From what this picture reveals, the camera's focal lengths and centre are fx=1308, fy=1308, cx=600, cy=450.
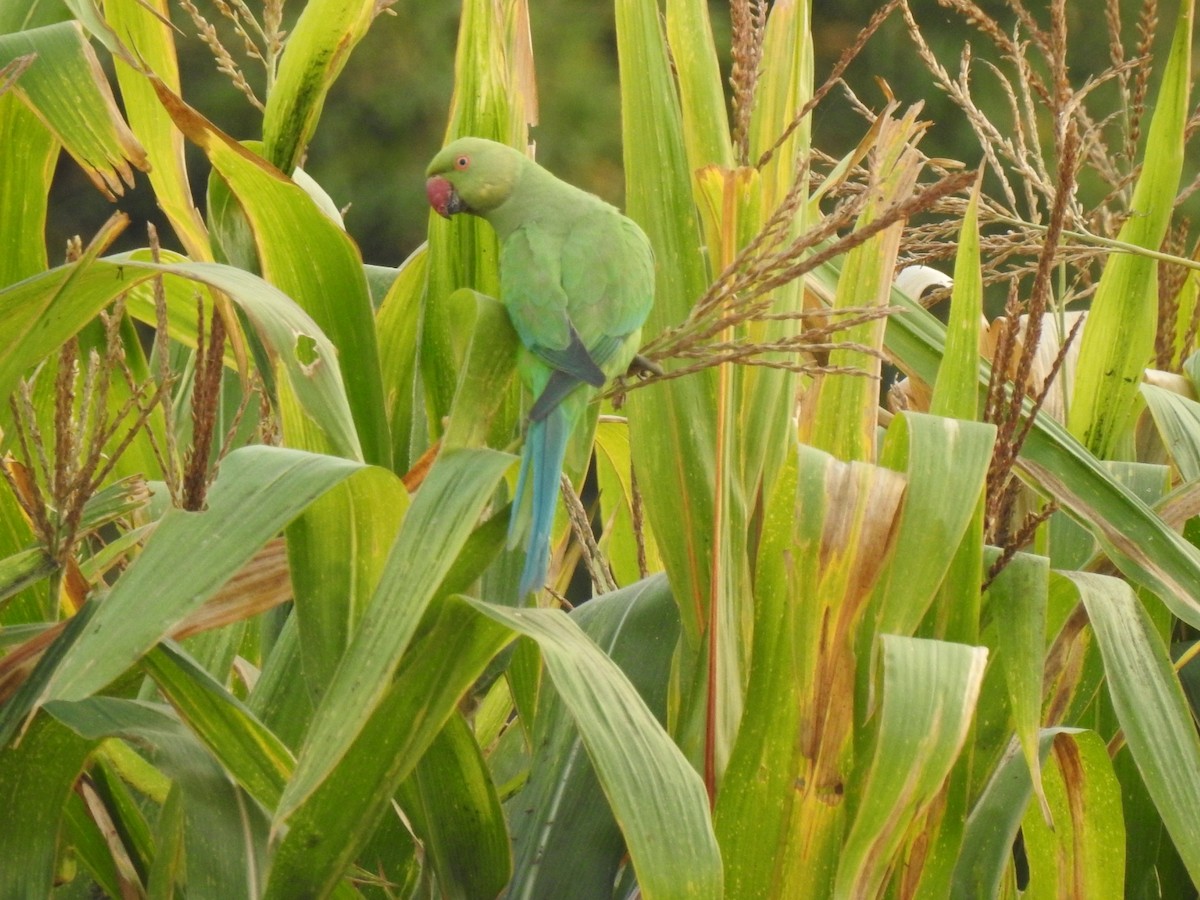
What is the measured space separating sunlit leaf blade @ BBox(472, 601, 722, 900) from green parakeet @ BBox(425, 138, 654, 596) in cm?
21

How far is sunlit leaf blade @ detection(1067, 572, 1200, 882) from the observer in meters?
0.77

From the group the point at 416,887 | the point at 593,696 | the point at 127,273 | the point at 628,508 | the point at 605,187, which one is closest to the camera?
the point at 593,696

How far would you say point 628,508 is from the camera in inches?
49.8

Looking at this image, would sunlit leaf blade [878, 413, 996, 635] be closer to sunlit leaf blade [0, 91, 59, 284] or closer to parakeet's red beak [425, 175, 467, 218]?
parakeet's red beak [425, 175, 467, 218]

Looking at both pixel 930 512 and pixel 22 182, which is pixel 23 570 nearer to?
pixel 22 182

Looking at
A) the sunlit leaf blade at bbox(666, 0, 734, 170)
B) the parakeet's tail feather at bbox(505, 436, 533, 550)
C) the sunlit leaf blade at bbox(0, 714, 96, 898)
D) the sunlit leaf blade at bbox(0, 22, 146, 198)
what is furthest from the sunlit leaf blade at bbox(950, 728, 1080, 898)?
the sunlit leaf blade at bbox(0, 22, 146, 198)

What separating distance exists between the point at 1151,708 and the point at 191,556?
1.84 feet

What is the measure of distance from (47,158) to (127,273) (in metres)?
0.22

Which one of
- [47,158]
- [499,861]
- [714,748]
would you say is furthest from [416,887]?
[47,158]

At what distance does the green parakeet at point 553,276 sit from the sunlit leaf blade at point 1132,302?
36 centimetres

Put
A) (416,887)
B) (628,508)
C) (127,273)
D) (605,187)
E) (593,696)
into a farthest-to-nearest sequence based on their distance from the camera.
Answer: (605,187) → (628,508) → (416,887) → (127,273) → (593,696)

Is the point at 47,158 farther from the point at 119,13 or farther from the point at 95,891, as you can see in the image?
the point at 95,891

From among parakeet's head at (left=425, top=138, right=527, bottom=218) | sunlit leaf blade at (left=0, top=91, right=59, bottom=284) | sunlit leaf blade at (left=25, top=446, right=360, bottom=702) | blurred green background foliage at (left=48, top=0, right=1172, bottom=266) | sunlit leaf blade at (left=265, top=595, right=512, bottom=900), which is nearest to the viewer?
sunlit leaf blade at (left=25, top=446, right=360, bottom=702)

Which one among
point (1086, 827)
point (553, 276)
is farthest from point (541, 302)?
point (1086, 827)
